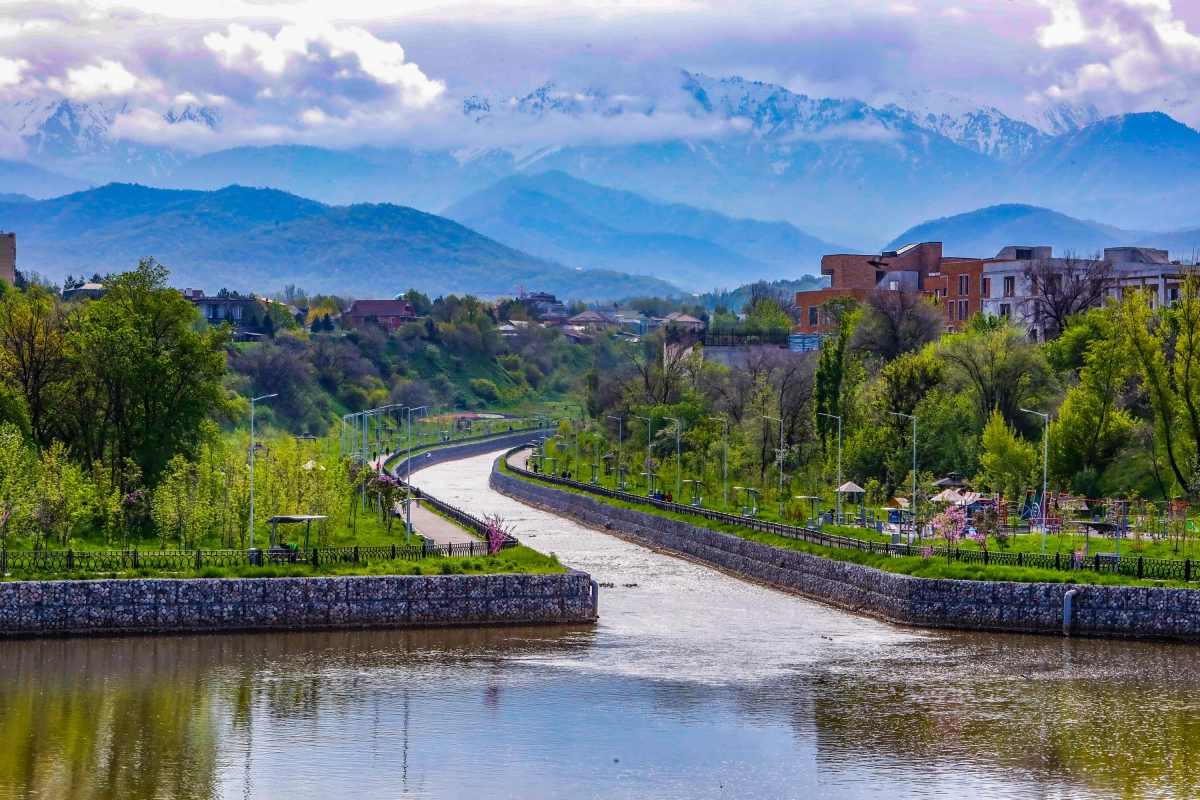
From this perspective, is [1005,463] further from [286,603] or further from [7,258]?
[7,258]

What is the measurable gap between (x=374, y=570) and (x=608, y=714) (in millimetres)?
17214

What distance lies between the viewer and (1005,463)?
8175 cm

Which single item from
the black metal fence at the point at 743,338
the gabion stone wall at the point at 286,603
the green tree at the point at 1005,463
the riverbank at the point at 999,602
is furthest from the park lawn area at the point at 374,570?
the black metal fence at the point at 743,338

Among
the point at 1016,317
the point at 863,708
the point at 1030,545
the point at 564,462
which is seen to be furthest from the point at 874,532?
the point at 564,462

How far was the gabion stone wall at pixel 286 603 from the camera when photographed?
54188mm

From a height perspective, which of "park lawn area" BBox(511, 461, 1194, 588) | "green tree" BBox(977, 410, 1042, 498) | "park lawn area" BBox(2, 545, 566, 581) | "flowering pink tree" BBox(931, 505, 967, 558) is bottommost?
"park lawn area" BBox(2, 545, 566, 581)

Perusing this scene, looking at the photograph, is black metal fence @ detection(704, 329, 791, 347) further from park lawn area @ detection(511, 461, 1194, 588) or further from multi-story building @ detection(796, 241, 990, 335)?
park lawn area @ detection(511, 461, 1194, 588)

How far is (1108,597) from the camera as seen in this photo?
5562 centimetres

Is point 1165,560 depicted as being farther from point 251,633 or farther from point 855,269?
point 855,269

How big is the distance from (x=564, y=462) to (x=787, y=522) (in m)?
67.9

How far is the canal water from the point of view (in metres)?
38.0

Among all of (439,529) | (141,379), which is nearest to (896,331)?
(439,529)

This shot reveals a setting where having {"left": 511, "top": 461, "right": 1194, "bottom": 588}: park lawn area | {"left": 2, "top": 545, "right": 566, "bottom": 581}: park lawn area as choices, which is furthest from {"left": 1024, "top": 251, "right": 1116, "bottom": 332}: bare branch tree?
{"left": 2, "top": 545, "right": 566, "bottom": 581}: park lawn area

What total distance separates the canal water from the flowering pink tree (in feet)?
21.5
